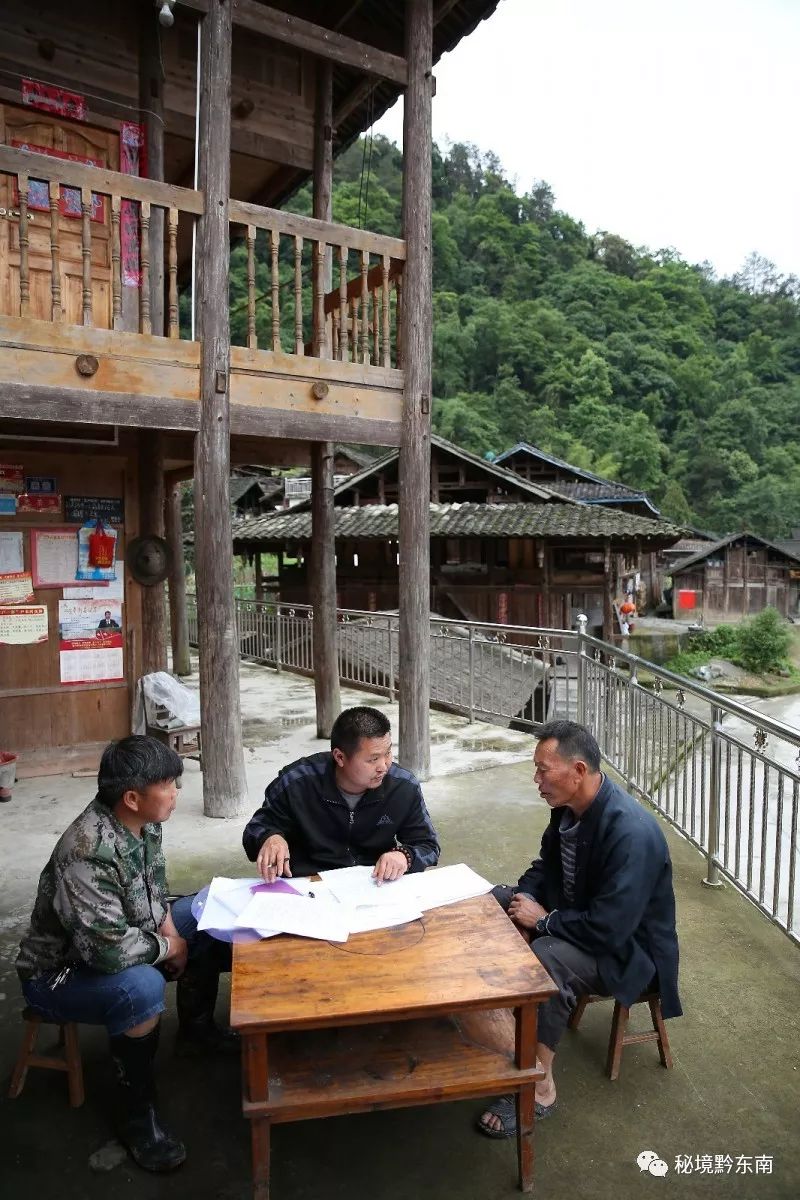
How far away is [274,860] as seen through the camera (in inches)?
109

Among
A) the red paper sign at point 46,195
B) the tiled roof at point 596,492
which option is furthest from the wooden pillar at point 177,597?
the tiled roof at point 596,492

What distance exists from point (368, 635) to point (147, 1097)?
9027 mm

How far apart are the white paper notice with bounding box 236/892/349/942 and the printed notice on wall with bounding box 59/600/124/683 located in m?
4.73

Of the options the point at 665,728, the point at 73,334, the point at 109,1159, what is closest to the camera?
the point at 109,1159

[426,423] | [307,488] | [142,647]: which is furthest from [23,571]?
[307,488]

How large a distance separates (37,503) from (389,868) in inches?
201

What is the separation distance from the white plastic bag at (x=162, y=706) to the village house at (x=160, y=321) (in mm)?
274

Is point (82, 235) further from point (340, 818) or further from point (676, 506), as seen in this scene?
point (676, 506)

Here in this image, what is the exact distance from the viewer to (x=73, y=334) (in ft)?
16.3

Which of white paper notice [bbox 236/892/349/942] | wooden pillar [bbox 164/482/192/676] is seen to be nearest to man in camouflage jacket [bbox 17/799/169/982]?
white paper notice [bbox 236/892/349/942]

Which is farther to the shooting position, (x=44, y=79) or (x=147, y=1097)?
(x=44, y=79)

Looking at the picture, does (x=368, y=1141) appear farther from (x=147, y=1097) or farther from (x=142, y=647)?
(x=142, y=647)

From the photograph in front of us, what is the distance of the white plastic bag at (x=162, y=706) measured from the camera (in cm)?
668

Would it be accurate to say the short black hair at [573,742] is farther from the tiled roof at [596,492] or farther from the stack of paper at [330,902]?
the tiled roof at [596,492]
